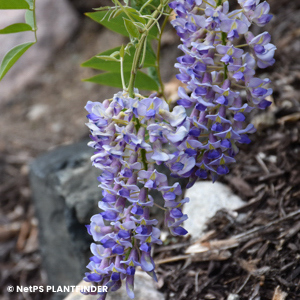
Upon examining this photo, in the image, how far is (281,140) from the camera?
175 cm

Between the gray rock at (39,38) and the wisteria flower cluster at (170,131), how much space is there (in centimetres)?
332

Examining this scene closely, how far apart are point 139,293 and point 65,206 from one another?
633mm

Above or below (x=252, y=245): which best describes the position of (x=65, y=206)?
below

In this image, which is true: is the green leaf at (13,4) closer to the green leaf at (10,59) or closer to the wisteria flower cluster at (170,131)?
the green leaf at (10,59)

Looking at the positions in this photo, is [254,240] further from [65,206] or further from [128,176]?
[65,206]

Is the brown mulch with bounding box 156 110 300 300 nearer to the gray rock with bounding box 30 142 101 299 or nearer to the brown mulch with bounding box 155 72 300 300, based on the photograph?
the brown mulch with bounding box 155 72 300 300

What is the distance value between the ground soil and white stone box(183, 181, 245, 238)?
0.14ft

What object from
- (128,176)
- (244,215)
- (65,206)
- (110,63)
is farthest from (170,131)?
(65,206)

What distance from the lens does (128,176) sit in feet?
2.80

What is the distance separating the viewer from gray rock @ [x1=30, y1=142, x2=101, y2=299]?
67.8 inches

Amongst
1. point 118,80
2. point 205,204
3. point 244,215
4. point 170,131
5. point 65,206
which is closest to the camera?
point 170,131

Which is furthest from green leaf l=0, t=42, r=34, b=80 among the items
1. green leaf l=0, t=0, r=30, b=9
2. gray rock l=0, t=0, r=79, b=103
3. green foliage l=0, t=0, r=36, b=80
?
gray rock l=0, t=0, r=79, b=103

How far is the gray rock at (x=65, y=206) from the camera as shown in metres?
1.72

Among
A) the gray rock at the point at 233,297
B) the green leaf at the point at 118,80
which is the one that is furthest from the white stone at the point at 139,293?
the green leaf at the point at 118,80
